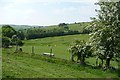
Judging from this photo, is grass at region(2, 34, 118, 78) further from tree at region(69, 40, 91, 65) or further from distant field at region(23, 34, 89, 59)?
distant field at region(23, 34, 89, 59)

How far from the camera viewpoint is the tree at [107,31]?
38781 millimetres

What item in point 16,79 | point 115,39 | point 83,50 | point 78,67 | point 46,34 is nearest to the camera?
point 16,79

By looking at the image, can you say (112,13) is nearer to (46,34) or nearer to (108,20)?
(108,20)

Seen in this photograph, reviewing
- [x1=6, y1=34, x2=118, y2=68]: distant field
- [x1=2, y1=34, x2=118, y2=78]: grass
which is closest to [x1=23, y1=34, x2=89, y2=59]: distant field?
[x1=6, y1=34, x2=118, y2=68]: distant field

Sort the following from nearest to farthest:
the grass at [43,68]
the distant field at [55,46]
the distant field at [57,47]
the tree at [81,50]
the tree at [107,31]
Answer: the grass at [43,68] → the tree at [107,31] → the tree at [81,50] → the distant field at [57,47] → the distant field at [55,46]

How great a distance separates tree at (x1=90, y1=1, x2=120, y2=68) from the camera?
127ft

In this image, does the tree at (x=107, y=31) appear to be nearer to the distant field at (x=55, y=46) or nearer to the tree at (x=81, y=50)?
the tree at (x=81, y=50)

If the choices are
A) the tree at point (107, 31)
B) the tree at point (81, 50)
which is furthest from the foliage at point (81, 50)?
the tree at point (107, 31)

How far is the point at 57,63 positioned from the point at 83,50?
8121 millimetres

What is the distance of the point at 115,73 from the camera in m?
35.3

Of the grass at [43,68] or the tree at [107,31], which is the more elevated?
the tree at [107,31]

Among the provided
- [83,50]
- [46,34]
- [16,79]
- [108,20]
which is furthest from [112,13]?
[46,34]

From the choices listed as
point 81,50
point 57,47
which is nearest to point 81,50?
point 81,50

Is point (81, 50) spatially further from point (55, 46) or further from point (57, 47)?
point (55, 46)
